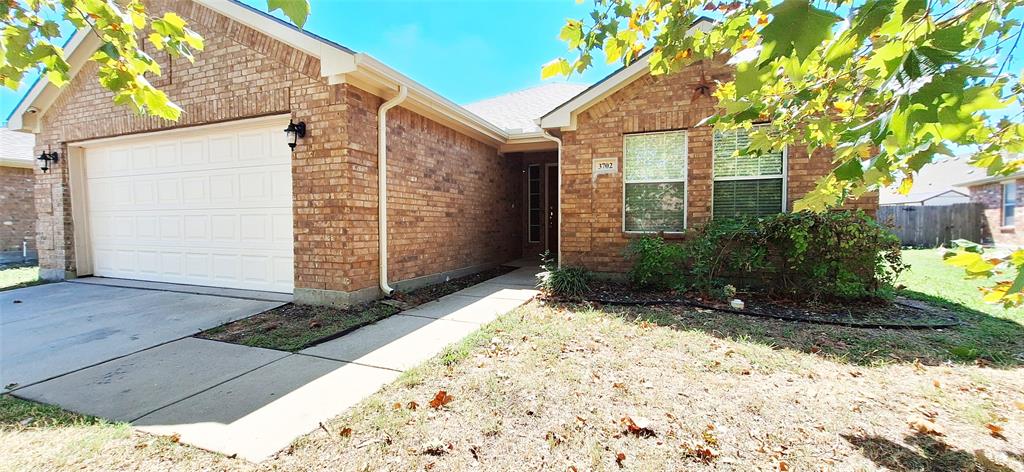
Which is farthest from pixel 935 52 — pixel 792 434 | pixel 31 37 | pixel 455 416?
pixel 31 37

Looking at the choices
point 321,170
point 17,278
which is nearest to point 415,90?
point 321,170

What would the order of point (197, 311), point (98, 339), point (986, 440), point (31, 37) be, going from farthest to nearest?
point (197, 311), point (98, 339), point (986, 440), point (31, 37)

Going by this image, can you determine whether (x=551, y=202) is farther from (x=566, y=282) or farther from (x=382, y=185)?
(x=382, y=185)

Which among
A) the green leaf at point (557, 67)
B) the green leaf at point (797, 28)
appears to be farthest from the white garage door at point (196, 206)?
the green leaf at point (797, 28)

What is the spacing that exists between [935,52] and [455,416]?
2.71m

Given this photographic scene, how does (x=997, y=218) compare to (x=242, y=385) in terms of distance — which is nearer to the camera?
(x=242, y=385)

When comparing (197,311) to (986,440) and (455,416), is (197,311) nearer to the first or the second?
(455,416)

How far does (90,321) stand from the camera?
4.92 metres

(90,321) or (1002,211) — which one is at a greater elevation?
(1002,211)

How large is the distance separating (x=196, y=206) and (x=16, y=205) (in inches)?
379

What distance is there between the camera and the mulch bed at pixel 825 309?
15.3 ft

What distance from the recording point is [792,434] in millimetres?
2381

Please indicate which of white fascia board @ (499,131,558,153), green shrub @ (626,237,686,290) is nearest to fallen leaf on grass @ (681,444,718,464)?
green shrub @ (626,237,686,290)

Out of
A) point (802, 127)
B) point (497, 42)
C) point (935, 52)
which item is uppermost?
point (497, 42)
